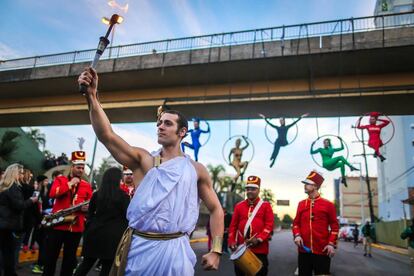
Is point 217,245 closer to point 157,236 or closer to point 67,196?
point 157,236

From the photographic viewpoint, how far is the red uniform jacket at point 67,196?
547 centimetres

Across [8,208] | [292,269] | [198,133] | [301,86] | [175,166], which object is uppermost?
[301,86]

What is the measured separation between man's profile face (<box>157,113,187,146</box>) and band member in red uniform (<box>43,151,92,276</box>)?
3320 mm

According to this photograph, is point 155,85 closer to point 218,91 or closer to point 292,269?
point 218,91

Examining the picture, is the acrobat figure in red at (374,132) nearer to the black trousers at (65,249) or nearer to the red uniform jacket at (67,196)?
the red uniform jacket at (67,196)

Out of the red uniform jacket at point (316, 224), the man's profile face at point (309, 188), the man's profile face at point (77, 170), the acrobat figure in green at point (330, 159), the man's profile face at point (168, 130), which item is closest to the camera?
the man's profile face at point (168, 130)

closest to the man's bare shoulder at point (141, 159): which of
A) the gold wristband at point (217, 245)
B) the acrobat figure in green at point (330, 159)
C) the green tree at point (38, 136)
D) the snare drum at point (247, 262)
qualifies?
the gold wristband at point (217, 245)

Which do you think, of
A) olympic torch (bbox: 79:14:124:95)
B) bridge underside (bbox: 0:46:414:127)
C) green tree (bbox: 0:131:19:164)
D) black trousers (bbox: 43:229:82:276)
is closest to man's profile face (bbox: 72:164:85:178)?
black trousers (bbox: 43:229:82:276)

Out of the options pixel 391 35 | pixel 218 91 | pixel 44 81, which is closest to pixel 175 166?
pixel 391 35

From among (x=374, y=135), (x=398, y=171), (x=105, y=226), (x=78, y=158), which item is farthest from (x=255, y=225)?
(x=398, y=171)

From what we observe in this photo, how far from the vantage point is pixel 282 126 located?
12.5 m

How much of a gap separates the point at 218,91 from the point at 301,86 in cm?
373

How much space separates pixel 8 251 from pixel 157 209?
414 centimetres

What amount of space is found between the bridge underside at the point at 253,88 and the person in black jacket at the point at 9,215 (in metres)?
10.0
